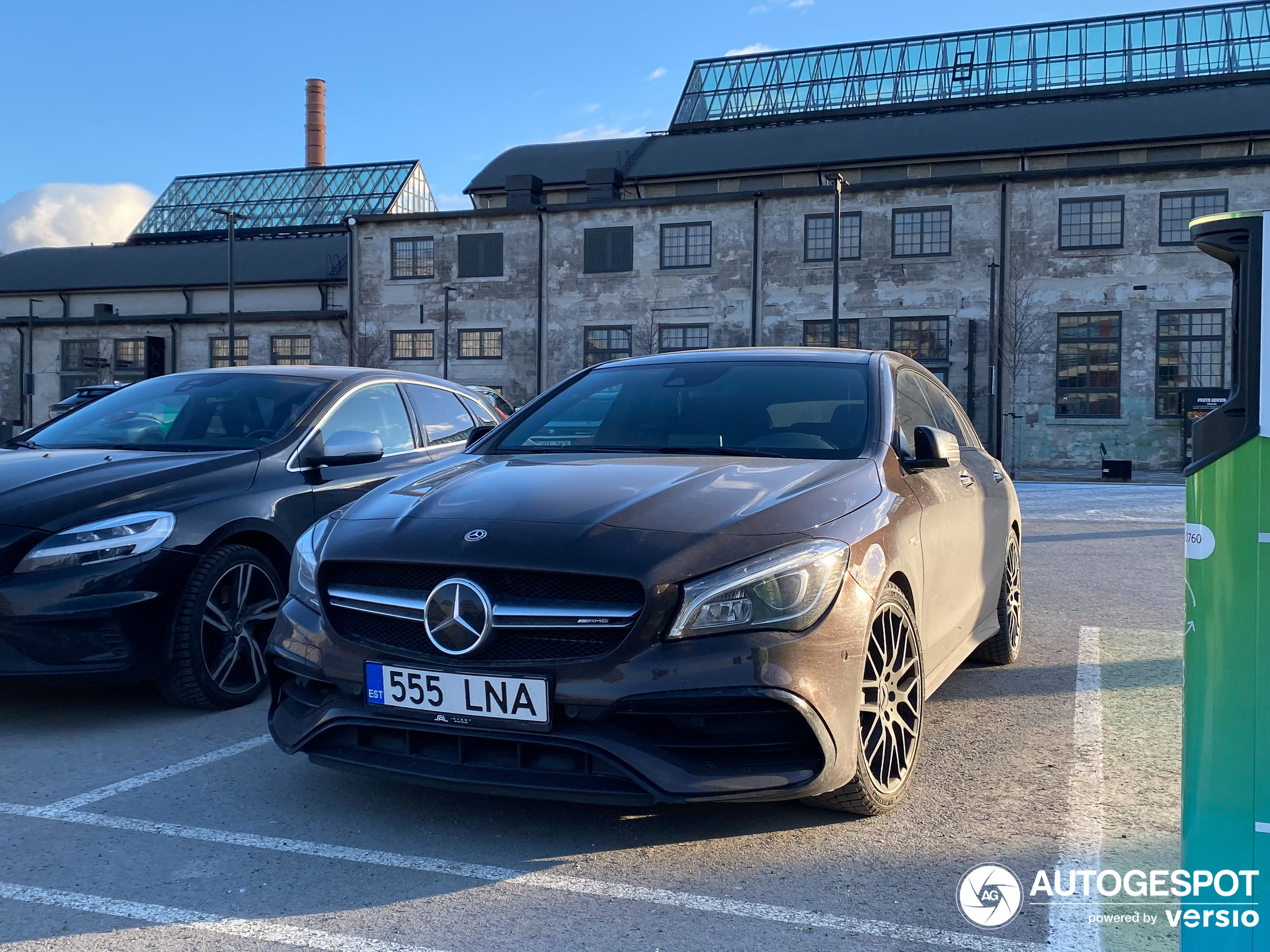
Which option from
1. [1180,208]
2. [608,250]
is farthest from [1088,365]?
[608,250]

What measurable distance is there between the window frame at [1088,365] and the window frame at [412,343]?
23.3 metres

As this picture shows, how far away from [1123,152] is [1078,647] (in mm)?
39664

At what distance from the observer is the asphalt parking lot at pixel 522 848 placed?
2814 mm

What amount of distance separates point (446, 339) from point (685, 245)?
957 centimetres

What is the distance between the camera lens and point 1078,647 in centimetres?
648

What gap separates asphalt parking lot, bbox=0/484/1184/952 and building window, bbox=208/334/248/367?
46.0 metres

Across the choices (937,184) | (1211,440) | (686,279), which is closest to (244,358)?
(686,279)

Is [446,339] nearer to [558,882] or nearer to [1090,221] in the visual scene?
[1090,221]

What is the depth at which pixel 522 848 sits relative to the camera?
3.38m

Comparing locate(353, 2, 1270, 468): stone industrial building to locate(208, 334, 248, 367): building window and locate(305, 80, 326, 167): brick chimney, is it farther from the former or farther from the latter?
locate(305, 80, 326, 167): brick chimney

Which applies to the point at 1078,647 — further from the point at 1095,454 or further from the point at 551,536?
the point at 1095,454

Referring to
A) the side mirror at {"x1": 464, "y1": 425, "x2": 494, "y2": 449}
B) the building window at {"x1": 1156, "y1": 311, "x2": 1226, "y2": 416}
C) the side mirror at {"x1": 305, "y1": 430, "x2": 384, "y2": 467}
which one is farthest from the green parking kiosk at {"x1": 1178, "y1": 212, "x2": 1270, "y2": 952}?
the building window at {"x1": 1156, "y1": 311, "x2": 1226, "y2": 416}

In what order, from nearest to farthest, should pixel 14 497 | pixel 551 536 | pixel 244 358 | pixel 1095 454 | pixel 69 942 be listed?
pixel 69 942 → pixel 551 536 → pixel 14 497 → pixel 1095 454 → pixel 244 358

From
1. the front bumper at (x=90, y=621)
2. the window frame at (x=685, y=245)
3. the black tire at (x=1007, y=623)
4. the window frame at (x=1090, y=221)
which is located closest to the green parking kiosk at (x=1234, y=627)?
the black tire at (x=1007, y=623)
